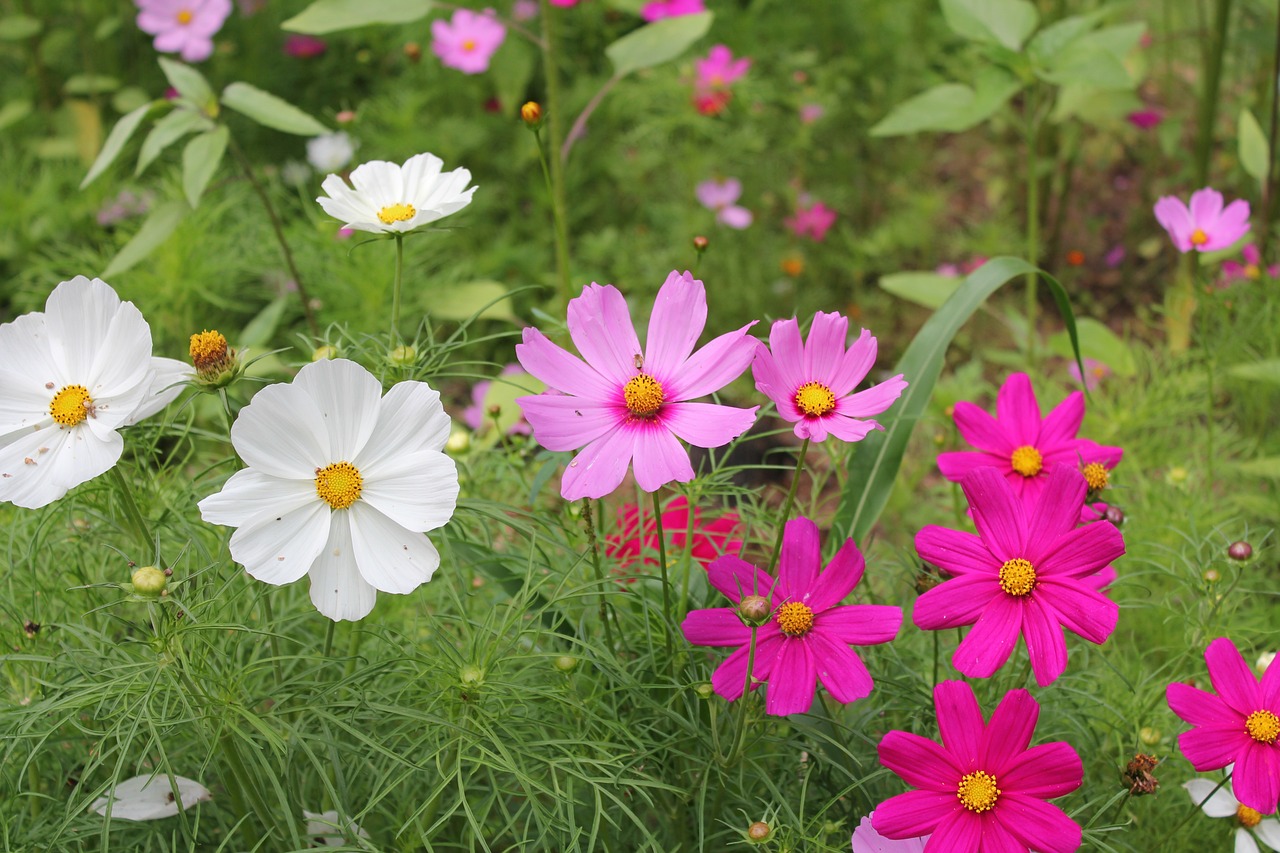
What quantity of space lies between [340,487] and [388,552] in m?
0.04

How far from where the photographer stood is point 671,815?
0.75 m

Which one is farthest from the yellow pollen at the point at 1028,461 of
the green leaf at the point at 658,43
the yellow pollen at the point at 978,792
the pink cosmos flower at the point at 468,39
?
the pink cosmos flower at the point at 468,39

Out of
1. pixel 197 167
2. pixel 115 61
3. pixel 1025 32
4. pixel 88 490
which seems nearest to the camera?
pixel 88 490

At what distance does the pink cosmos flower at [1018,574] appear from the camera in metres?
0.62

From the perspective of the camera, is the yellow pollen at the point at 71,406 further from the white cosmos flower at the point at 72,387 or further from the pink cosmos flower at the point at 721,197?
the pink cosmos flower at the point at 721,197

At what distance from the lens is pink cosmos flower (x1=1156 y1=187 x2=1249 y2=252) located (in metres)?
1.19

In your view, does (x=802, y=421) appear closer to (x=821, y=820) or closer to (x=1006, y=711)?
(x=1006, y=711)

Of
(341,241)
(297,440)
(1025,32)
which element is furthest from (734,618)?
(341,241)

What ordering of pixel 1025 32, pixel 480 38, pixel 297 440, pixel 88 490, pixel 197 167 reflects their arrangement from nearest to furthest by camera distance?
pixel 297 440
pixel 88 490
pixel 197 167
pixel 1025 32
pixel 480 38

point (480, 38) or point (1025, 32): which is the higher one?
point (1025, 32)

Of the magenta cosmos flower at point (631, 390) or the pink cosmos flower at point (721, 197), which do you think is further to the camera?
the pink cosmos flower at point (721, 197)

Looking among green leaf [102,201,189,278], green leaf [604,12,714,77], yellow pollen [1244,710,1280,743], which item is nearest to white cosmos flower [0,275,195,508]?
green leaf [102,201,189,278]

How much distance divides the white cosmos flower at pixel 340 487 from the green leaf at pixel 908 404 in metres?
0.37

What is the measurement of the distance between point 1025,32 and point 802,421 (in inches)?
34.0
